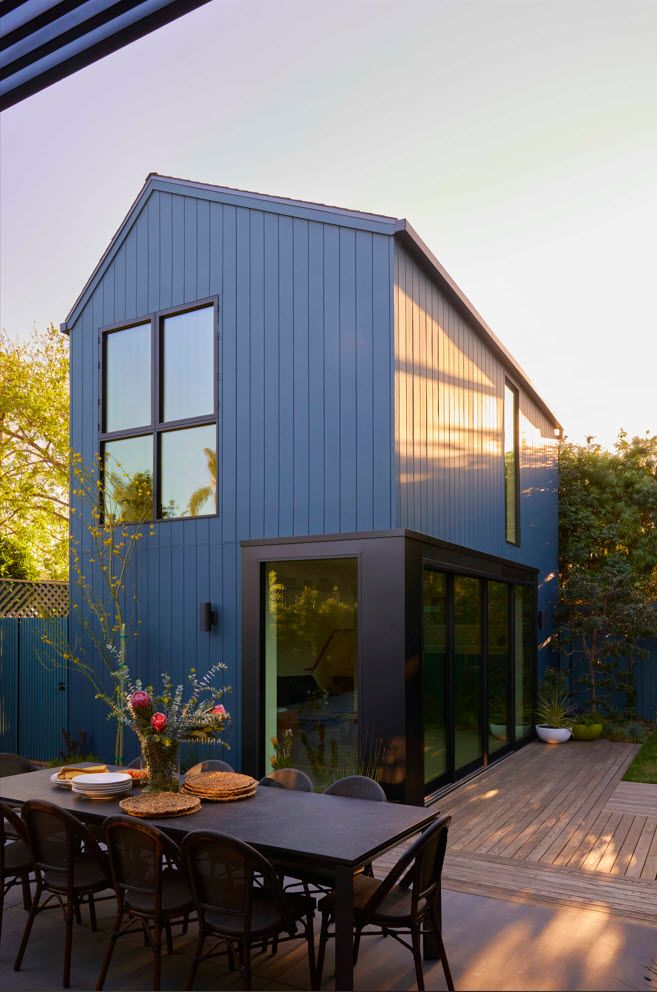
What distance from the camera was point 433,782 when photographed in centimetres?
812

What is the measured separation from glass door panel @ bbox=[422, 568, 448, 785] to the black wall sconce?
2.13m

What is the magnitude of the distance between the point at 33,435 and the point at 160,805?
16.9m

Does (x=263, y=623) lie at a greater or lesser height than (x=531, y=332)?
lesser

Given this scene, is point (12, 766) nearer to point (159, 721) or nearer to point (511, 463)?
point (159, 721)

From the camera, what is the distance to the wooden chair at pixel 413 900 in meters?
3.90

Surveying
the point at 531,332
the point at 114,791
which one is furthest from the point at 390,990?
the point at 531,332

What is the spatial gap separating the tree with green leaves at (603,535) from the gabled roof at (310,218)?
4.98 metres

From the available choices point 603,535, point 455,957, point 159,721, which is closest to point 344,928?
point 455,957

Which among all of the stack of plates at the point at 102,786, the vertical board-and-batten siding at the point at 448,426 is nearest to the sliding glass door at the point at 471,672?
the vertical board-and-batten siding at the point at 448,426

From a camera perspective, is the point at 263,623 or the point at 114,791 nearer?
the point at 114,791

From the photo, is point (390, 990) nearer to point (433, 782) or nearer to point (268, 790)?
point (268, 790)

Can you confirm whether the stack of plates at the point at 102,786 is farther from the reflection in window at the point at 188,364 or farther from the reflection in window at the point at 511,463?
the reflection in window at the point at 511,463

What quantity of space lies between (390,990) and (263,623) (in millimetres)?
4148

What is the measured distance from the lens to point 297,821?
4.29m
